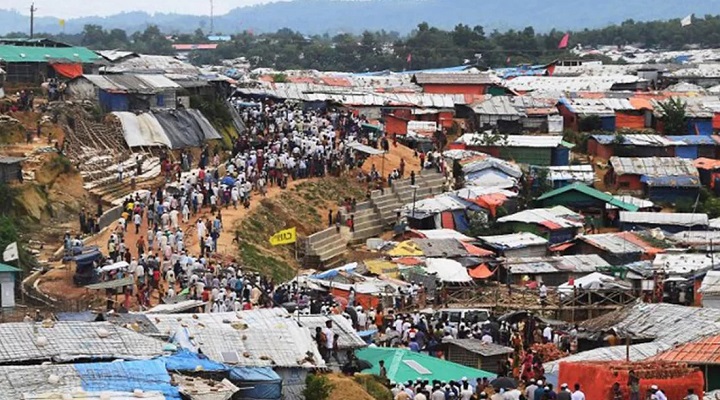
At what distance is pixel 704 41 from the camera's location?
359ft

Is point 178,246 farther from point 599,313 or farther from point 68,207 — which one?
point 599,313

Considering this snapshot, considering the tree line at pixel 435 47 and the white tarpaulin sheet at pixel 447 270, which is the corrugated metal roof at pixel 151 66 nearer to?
the white tarpaulin sheet at pixel 447 270

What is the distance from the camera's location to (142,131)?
122 feet

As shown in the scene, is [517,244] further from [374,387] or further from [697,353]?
[374,387]

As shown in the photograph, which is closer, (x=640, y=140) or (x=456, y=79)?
(x=640, y=140)

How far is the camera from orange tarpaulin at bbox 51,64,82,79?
41.2 m

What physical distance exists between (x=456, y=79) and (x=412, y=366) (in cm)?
4252

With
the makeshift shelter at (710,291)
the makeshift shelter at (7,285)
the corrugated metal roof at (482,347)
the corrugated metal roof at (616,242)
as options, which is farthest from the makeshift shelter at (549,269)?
the makeshift shelter at (7,285)

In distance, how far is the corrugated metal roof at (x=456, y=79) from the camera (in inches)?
2397

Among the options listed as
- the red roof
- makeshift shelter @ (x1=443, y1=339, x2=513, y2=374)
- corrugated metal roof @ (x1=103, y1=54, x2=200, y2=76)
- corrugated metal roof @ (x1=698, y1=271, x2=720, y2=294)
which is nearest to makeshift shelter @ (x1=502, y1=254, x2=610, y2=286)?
corrugated metal roof @ (x1=698, y1=271, x2=720, y2=294)

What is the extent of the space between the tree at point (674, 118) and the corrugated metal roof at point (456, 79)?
9273 millimetres

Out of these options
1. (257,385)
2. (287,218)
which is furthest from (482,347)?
(287,218)

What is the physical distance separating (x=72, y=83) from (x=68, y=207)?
8.37m

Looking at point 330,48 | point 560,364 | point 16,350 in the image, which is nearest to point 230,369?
point 16,350
